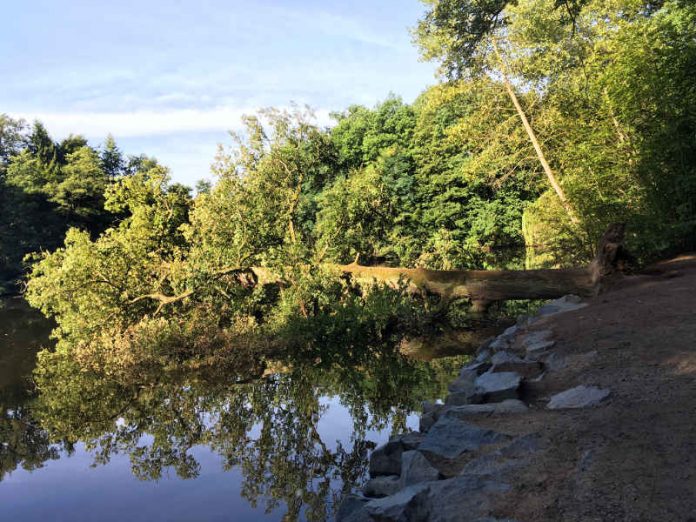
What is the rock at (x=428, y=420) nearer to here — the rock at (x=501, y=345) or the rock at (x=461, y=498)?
the rock at (x=461, y=498)

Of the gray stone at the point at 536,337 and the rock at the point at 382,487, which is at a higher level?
the gray stone at the point at 536,337

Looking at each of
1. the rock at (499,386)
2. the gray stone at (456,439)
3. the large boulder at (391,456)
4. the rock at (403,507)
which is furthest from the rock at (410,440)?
the rock at (403,507)

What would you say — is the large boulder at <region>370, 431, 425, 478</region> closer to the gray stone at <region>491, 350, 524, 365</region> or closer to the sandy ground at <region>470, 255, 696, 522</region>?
the sandy ground at <region>470, 255, 696, 522</region>

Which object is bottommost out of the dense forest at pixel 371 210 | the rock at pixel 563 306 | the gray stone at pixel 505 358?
the gray stone at pixel 505 358

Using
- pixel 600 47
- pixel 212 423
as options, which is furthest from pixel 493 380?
pixel 600 47

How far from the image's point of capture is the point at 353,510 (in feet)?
11.4

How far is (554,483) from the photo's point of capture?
2.75 meters

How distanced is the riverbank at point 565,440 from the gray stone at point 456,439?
1cm

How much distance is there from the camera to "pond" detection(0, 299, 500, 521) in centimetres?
516

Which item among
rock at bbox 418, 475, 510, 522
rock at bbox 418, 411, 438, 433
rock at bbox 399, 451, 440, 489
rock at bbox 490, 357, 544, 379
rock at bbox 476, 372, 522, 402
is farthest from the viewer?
rock at bbox 490, 357, 544, 379

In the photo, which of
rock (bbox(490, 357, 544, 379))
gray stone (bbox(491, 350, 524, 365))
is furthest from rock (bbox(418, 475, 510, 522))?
gray stone (bbox(491, 350, 524, 365))

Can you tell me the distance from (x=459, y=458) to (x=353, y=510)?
0.87m

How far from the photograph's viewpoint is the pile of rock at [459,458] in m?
2.89

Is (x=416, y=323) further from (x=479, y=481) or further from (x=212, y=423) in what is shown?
(x=479, y=481)
